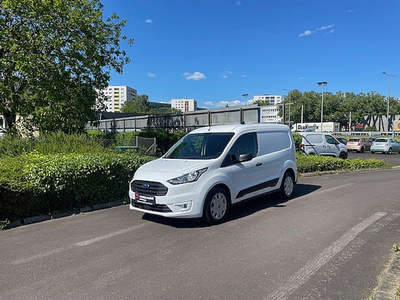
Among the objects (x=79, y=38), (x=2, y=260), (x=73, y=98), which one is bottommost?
(x=2, y=260)

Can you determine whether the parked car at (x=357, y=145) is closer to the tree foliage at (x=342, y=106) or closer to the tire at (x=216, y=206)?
the tire at (x=216, y=206)

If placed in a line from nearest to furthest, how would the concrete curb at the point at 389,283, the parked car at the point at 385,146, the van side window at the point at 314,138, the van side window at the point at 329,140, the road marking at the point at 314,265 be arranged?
the concrete curb at the point at 389,283
the road marking at the point at 314,265
the van side window at the point at 314,138
the van side window at the point at 329,140
the parked car at the point at 385,146

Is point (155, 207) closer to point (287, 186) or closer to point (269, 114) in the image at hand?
point (287, 186)

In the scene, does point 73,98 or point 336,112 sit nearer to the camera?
point 73,98

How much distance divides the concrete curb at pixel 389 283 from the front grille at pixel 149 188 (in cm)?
337

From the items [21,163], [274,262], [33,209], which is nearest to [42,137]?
[21,163]

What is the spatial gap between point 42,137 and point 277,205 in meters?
7.62

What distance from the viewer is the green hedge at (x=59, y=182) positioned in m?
6.08

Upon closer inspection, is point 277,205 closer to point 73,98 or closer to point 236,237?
point 236,237

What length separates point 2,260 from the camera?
172 inches

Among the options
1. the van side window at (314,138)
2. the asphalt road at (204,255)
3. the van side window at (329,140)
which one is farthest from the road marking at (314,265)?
the van side window at (329,140)

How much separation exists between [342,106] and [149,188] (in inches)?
3781

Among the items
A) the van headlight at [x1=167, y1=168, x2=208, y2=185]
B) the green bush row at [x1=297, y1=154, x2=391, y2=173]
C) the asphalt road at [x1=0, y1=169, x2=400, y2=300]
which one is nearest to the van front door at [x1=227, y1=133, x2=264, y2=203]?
the asphalt road at [x1=0, y1=169, x2=400, y2=300]

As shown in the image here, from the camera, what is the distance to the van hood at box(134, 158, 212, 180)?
18.1 feet
